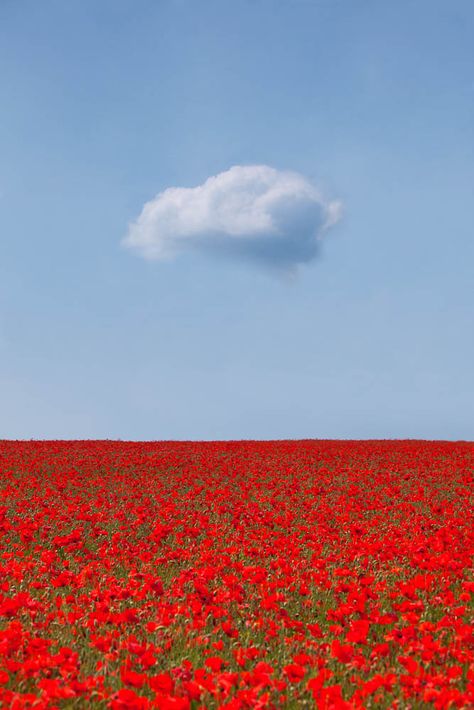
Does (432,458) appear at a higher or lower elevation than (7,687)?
higher

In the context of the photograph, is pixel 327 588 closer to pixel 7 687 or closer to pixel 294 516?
pixel 7 687

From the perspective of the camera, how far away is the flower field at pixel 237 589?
5.39 metres

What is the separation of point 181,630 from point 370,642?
218 cm

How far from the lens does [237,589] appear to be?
789cm

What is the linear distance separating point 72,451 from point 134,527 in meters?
16.2

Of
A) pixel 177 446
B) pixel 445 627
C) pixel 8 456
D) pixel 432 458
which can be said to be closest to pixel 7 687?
pixel 445 627

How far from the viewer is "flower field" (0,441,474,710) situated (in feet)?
17.7

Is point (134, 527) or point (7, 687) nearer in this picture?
point (7, 687)

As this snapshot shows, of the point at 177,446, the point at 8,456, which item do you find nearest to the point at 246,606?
the point at 8,456

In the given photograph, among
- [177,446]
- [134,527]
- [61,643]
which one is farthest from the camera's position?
[177,446]

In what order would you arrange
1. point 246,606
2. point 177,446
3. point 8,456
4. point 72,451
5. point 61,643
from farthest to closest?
point 177,446
point 72,451
point 8,456
point 246,606
point 61,643

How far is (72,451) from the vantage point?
2858 centimetres

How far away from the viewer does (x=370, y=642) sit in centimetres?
733

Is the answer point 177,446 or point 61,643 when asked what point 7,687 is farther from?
point 177,446
